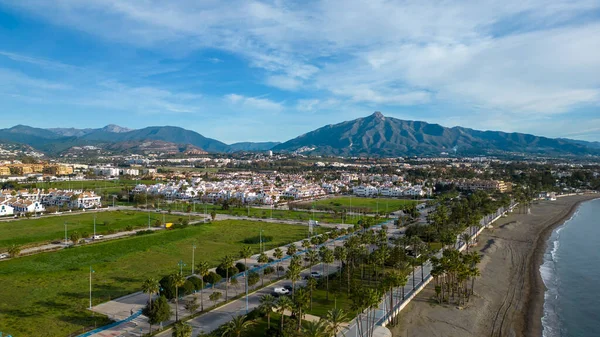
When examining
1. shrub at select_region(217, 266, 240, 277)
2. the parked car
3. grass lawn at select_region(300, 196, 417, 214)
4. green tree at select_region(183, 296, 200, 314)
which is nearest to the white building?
grass lawn at select_region(300, 196, 417, 214)

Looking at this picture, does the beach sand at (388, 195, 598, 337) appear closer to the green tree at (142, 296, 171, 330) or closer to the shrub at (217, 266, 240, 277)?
the green tree at (142, 296, 171, 330)

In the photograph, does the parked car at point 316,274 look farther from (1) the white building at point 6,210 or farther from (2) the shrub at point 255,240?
(1) the white building at point 6,210

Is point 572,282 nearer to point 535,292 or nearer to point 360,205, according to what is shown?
point 535,292

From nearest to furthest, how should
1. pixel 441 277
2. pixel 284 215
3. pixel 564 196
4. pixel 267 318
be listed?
1. pixel 267 318
2. pixel 441 277
3. pixel 284 215
4. pixel 564 196

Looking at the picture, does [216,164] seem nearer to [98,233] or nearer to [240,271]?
[98,233]

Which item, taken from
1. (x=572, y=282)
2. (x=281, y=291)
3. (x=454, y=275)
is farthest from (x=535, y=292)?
(x=281, y=291)

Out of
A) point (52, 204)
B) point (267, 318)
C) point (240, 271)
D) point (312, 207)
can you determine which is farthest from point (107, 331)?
point (52, 204)
